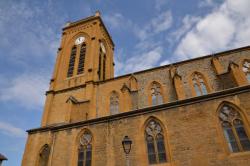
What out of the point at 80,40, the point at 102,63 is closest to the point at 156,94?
the point at 102,63

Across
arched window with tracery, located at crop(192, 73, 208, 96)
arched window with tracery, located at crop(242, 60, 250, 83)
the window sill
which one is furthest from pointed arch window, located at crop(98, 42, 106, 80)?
the window sill

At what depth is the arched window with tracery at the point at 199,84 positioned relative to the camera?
67.4 feet

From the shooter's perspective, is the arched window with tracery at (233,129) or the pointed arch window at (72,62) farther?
the pointed arch window at (72,62)

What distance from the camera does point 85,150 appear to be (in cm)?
1412

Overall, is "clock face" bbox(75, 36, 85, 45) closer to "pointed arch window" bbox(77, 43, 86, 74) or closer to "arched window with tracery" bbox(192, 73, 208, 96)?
"pointed arch window" bbox(77, 43, 86, 74)

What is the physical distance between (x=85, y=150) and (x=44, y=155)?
4661 mm

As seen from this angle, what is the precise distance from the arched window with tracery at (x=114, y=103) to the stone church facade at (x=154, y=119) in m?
0.12

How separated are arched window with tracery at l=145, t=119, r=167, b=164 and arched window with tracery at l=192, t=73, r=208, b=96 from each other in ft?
31.2

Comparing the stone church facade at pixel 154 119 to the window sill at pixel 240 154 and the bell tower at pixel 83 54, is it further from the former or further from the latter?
the bell tower at pixel 83 54

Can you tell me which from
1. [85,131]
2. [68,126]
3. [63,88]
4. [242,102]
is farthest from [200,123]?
[63,88]

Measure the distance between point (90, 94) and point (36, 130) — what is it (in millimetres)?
7934

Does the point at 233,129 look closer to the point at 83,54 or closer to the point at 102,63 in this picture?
the point at 102,63

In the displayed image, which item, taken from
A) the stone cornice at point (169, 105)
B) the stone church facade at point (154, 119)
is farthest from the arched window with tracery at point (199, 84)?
the stone cornice at point (169, 105)

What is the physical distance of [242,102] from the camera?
38.4ft
